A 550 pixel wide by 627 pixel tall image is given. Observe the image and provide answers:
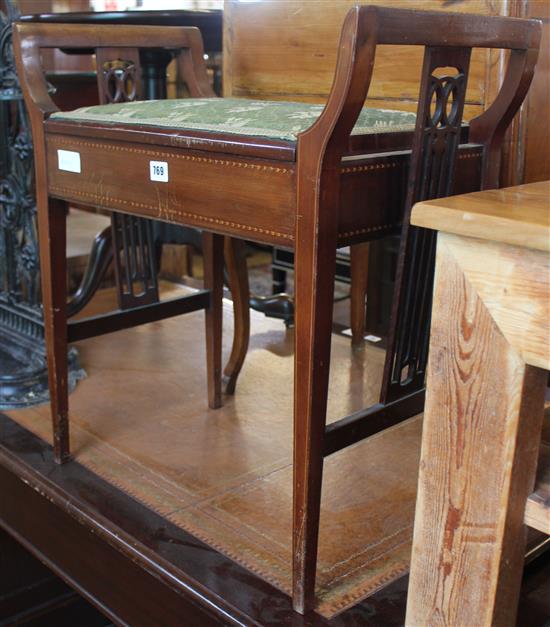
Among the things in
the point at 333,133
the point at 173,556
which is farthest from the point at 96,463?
the point at 333,133

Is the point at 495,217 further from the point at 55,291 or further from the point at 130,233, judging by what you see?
the point at 130,233

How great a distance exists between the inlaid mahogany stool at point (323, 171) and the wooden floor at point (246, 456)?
18 centimetres

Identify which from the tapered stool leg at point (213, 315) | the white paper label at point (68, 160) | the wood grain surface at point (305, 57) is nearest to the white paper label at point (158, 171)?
the white paper label at point (68, 160)

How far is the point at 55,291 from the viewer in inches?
56.6

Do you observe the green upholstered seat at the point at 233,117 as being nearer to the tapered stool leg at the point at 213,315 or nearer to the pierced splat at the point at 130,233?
the pierced splat at the point at 130,233

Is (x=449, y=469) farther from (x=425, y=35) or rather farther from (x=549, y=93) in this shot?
(x=549, y=93)

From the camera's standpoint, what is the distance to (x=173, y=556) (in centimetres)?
125

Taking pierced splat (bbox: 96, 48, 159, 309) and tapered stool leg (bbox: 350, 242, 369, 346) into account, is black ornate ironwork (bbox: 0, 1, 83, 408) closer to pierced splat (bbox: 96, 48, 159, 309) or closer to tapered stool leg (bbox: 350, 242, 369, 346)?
pierced splat (bbox: 96, 48, 159, 309)

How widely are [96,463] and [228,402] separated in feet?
1.18

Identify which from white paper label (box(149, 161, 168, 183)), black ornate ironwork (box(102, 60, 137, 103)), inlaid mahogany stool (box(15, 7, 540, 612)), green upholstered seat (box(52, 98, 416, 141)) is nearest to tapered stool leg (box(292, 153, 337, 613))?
inlaid mahogany stool (box(15, 7, 540, 612))

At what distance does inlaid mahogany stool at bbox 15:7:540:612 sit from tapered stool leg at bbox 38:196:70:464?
0.12 m

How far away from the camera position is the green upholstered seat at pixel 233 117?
1.05m

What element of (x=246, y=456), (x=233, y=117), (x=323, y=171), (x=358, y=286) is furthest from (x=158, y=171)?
(x=358, y=286)

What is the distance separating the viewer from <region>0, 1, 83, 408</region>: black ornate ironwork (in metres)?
1.81
